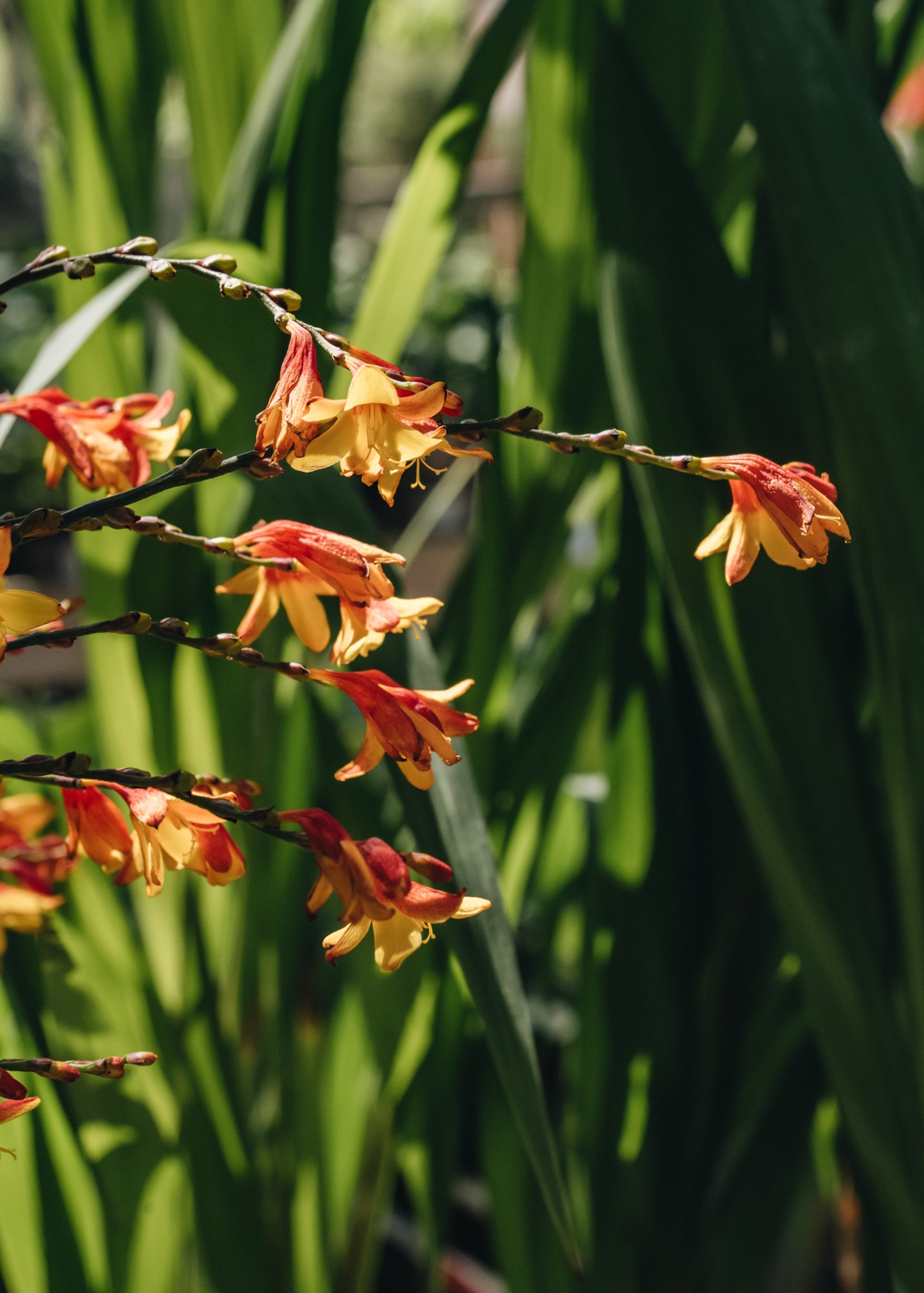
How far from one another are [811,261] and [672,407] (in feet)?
0.20

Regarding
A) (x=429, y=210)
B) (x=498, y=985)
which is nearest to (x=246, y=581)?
(x=498, y=985)

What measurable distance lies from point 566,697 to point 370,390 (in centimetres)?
27

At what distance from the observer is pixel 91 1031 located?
1.11ft

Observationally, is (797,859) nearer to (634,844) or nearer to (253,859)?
(634,844)

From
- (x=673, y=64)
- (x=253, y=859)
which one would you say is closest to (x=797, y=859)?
(x=253, y=859)

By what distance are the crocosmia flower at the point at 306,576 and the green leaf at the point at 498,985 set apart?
0.06 m

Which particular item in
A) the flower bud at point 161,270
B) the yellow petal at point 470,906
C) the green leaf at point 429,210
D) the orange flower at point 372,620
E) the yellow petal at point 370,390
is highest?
the green leaf at point 429,210

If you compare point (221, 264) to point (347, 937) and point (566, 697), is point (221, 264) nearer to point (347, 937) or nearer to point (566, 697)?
point (347, 937)

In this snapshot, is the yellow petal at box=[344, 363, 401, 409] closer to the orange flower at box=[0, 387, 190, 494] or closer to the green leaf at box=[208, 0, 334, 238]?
the orange flower at box=[0, 387, 190, 494]

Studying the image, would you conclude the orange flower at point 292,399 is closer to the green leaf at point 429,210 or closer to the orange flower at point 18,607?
the orange flower at point 18,607

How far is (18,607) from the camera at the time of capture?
167 millimetres

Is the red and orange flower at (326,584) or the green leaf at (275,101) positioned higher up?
the green leaf at (275,101)

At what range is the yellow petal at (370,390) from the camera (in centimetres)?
16

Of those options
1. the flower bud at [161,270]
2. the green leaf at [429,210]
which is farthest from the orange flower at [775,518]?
the green leaf at [429,210]
